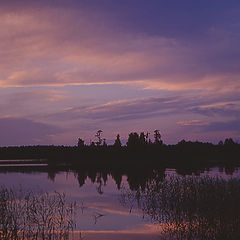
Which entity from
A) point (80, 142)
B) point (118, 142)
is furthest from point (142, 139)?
point (80, 142)

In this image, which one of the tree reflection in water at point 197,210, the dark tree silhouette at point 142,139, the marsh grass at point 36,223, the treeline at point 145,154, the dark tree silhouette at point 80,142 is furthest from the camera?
the dark tree silhouette at point 80,142

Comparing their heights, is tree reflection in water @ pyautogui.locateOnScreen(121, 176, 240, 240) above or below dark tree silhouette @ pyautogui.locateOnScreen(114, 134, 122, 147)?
below

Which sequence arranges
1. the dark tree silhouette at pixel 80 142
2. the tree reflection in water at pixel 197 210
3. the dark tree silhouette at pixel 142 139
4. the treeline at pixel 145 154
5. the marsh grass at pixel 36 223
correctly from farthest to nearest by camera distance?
1. the dark tree silhouette at pixel 80 142
2. the dark tree silhouette at pixel 142 139
3. the treeline at pixel 145 154
4. the tree reflection in water at pixel 197 210
5. the marsh grass at pixel 36 223

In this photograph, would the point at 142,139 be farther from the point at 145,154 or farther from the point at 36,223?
the point at 36,223

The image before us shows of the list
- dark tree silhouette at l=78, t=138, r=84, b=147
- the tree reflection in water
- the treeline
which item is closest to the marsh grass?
the tree reflection in water

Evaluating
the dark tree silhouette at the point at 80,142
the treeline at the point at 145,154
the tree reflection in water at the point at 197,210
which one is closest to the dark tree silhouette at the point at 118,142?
the treeline at the point at 145,154

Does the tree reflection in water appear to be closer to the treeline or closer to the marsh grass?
the marsh grass

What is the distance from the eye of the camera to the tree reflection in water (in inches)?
690

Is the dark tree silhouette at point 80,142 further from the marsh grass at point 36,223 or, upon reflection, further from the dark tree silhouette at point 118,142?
the marsh grass at point 36,223

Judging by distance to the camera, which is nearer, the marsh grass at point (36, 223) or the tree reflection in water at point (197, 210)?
the marsh grass at point (36, 223)

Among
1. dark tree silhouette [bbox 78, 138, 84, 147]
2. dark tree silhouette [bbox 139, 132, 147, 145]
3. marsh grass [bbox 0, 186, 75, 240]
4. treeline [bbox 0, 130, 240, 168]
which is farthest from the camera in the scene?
dark tree silhouette [bbox 78, 138, 84, 147]

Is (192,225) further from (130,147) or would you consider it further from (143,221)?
(130,147)

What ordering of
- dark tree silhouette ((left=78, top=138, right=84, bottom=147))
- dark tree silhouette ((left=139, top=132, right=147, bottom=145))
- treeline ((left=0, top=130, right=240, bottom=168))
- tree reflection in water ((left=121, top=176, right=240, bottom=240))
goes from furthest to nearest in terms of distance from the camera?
dark tree silhouette ((left=78, top=138, right=84, bottom=147))
dark tree silhouette ((left=139, top=132, right=147, bottom=145))
treeline ((left=0, top=130, right=240, bottom=168))
tree reflection in water ((left=121, top=176, right=240, bottom=240))

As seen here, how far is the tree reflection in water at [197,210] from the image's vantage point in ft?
57.5
